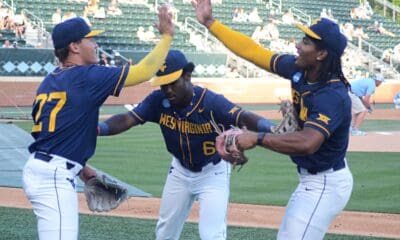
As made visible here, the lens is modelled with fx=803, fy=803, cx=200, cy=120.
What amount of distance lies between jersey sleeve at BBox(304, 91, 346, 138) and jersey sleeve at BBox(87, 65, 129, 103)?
1234 mm

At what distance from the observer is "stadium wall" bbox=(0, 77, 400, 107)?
27.9m

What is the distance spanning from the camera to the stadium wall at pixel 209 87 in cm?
2788

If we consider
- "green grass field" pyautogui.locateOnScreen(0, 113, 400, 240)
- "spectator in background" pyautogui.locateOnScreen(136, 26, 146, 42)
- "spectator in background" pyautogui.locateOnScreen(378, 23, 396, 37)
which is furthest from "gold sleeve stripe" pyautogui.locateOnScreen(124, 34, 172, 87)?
"spectator in background" pyautogui.locateOnScreen(378, 23, 396, 37)

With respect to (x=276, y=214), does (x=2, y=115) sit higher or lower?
lower

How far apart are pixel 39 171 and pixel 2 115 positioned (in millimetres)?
19143

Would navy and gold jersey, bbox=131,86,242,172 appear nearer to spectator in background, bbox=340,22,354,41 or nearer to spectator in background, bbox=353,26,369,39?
spectator in background, bbox=340,22,354,41

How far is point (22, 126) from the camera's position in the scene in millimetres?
19672

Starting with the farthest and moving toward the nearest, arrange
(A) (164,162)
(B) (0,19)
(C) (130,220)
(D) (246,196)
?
(B) (0,19) < (A) (164,162) < (D) (246,196) < (C) (130,220)

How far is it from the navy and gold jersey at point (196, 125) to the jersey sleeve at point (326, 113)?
1083 mm

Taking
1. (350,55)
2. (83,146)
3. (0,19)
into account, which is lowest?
(350,55)

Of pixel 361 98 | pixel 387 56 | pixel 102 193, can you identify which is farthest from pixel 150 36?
pixel 102 193

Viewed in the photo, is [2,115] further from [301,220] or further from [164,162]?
[301,220]

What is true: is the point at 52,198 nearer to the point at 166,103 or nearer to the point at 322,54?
the point at 166,103

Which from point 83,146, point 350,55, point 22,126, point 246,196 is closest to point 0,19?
point 22,126
